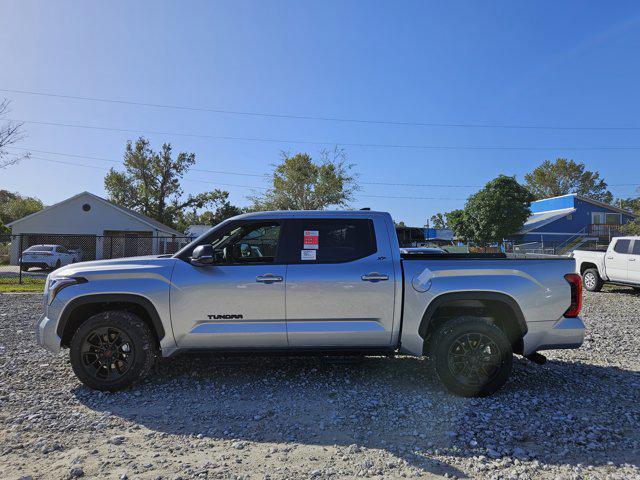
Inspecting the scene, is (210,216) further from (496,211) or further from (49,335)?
(49,335)

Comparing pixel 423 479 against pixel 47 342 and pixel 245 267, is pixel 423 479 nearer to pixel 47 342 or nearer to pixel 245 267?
pixel 245 267

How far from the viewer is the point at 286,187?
46.8 metres

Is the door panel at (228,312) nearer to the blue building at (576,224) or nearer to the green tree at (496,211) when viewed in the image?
the green tree at (496,211)

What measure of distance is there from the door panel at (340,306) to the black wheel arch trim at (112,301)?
1.33m

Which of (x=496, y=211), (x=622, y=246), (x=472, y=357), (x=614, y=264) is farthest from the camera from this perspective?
(x=496, y=211)

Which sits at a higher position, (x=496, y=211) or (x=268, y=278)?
(x=496, y=211)

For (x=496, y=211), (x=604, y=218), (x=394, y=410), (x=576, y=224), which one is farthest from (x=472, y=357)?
(x=604, y=218)

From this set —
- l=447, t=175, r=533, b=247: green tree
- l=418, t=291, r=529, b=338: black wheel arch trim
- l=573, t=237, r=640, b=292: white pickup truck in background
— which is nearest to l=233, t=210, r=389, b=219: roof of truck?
l=418, t=291, r=529, b=338: black wheel arch trim

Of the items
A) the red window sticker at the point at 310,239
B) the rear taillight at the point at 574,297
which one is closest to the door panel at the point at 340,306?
the red window sticker at the point at 310,239

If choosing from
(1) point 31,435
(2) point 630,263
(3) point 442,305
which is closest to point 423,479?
(3) point 442,305

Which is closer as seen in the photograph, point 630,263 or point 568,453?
point 568,453

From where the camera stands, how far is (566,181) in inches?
2746

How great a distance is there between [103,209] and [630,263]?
1267 inches

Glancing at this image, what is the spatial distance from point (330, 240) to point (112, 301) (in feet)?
7.64
